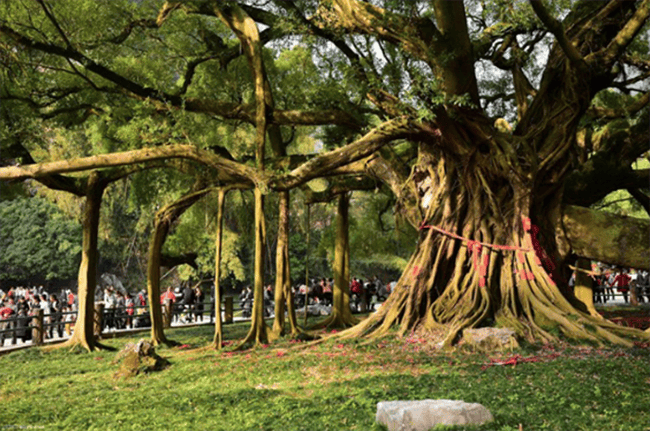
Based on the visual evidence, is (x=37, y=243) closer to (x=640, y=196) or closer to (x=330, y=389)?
(x=640, y=196)

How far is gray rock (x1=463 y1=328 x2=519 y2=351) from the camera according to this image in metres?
9.08

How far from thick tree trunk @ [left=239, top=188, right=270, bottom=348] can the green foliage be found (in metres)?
25.4

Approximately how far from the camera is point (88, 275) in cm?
1323

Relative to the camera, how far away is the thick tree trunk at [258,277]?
426 inches

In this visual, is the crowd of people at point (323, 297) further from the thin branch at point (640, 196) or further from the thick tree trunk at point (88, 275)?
the thin branch at point (640, 196)

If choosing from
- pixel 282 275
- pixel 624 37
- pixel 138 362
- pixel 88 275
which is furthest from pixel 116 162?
pixel 624 37

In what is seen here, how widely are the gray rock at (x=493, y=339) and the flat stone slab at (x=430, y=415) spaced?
13.2 ft

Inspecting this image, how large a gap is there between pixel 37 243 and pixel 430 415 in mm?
33393

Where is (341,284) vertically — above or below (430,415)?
above

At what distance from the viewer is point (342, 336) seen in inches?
435

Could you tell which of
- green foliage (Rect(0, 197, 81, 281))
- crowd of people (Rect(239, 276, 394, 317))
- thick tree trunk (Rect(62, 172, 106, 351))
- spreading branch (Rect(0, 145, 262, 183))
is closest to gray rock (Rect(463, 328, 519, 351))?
spreading branch (Rect(0, 145, 262, 183))

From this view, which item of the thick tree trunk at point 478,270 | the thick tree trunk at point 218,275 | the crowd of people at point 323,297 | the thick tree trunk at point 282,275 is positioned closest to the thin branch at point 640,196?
the thick tree trunk at point 478,270

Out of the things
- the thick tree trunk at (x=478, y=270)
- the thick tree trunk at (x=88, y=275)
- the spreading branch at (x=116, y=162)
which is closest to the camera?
the spreading branch at (x=116, y=162)

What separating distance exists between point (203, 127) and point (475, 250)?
783 cm
